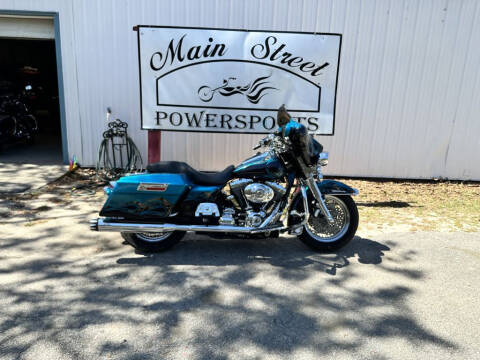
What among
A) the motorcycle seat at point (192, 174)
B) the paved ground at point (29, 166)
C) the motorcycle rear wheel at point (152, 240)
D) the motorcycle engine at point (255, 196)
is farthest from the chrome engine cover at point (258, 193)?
the paved ground at point (29, 166)

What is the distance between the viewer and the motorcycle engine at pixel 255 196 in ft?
13.1

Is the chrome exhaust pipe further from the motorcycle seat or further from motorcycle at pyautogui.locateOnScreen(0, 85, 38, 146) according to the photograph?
motorcycle at pyautogui.locateOnScreen(0, 85, 38, 146)

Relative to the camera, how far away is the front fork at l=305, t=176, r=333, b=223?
4.05 m

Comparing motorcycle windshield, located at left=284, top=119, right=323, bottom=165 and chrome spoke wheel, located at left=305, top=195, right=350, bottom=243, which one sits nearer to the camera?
motorcycle windshield, located at left=284, top=119, right=323, bottom=165

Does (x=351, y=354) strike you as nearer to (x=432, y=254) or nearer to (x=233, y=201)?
(x=233, y=201)

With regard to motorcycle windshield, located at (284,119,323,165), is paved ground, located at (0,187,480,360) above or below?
below

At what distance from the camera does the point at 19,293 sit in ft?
10.9

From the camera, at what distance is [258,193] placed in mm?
4008

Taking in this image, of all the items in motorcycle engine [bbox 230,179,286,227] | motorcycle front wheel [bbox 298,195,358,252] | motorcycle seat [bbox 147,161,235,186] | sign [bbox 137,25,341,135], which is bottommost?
motorcycle front wheel [bbox 298,195,358,252]

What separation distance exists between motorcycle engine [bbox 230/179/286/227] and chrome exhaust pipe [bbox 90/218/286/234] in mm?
88

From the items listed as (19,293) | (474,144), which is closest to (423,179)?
(474,144)

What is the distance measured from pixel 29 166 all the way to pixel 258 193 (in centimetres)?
538

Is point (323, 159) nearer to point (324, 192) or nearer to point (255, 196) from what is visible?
point (324, 192)

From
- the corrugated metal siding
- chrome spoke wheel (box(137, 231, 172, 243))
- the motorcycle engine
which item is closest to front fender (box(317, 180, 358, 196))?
the motorcycle engine
